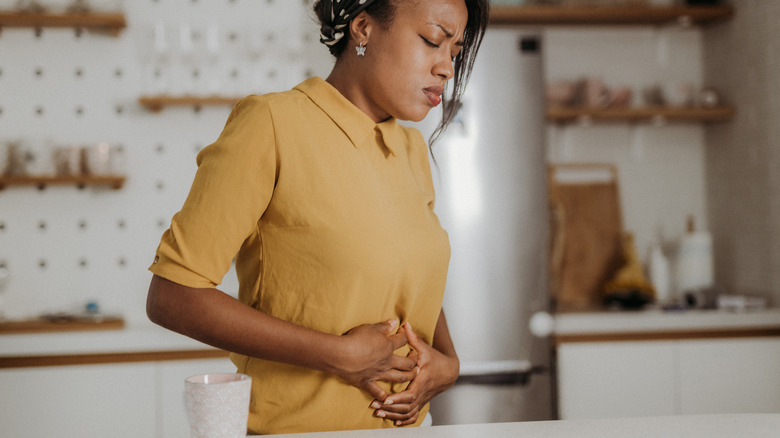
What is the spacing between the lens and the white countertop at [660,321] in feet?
7.50

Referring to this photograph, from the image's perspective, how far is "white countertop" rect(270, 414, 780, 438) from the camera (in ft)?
2.71

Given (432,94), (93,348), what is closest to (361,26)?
(432,94)

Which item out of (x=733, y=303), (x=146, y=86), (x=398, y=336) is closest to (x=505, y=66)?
(x=733, y=303)

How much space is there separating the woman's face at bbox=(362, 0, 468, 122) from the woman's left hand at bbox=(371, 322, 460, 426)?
1.07 feet

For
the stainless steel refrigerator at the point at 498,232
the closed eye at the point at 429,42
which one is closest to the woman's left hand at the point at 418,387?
the closed eye at the point at 429,42

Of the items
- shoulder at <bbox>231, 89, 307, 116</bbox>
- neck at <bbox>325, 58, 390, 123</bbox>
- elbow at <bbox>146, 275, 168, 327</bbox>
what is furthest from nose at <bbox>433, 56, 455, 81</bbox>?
elbow at <bbox>146, 275, 168, 327</bbox>

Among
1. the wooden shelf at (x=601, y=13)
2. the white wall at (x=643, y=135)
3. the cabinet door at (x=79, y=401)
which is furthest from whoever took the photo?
the white wall at (x=643, y=135)

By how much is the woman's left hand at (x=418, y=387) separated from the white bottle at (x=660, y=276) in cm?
192

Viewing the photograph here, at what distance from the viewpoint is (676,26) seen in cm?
287

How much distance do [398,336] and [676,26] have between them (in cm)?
248

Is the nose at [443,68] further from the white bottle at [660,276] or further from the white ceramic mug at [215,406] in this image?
the white bottle at [660,276]

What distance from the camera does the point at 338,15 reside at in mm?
984

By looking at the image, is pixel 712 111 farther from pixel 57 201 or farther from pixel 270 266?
pixel 57 201

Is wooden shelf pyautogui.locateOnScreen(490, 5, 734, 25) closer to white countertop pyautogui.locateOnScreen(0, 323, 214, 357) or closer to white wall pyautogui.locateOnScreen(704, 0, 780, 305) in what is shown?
white wall pyautogui.locateOnScreen(704, 0, 780, 305)
